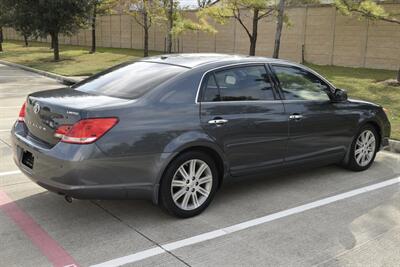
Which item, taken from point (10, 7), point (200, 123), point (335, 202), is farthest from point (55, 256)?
point (10, 7)

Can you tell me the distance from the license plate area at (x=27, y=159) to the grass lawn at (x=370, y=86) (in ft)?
19.4

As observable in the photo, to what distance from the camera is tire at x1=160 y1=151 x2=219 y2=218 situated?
4.32m

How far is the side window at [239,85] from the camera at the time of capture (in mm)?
4695

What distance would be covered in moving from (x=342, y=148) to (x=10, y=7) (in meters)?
20.9

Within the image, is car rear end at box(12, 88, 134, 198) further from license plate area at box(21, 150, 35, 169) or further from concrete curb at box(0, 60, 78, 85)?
concrete curb at box(0, 60, 78, 85)

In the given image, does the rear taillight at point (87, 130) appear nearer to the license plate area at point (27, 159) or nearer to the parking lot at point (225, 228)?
the license plate area at point (27, 159)

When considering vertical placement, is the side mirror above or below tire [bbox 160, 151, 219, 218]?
above

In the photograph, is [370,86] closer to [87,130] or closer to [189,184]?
[189,184]

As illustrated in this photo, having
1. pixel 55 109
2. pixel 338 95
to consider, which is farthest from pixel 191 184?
pixel 338 95

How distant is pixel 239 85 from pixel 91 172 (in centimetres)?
186

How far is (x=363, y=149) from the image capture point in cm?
624

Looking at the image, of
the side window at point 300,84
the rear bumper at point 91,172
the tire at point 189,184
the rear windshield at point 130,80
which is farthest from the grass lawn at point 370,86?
the rear bumper at point 91,172

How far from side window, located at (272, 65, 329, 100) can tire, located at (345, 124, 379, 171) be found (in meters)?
0.85

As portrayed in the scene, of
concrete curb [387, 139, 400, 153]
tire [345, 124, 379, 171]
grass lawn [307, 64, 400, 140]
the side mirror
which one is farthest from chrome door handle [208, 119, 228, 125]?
grass lawn [307, 64, 400, 140]
